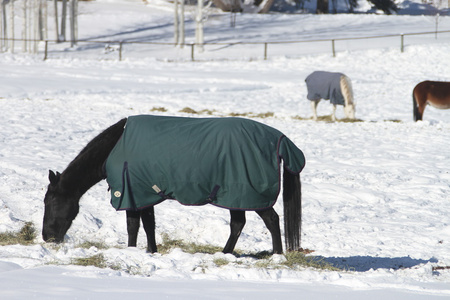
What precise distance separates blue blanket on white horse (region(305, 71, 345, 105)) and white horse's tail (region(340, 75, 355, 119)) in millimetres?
83

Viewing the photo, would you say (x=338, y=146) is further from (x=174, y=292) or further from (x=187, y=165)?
(x=174, y=292)

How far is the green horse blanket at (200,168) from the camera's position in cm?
497

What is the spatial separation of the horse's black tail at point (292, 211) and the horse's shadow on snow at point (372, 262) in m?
0.31

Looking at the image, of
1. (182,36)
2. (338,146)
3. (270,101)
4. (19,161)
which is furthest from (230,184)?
(182,36)

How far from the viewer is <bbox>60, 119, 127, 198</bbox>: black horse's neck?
5289mm

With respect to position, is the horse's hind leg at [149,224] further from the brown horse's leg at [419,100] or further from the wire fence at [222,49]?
the wire fence at [222,49]

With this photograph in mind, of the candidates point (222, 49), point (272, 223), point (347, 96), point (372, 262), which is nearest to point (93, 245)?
point (272, 223)

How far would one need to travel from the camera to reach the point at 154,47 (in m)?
39.7

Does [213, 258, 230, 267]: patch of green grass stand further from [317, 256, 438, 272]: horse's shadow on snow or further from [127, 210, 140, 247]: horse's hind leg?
[317, 256, 438, 272]: horse's shadow on snow

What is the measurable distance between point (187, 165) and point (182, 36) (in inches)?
→ 1355

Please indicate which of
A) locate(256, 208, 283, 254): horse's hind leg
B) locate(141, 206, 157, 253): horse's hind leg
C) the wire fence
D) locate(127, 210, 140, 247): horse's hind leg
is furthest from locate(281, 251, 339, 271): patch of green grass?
the wire fence

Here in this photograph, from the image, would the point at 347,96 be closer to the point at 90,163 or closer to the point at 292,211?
the point at 292,211

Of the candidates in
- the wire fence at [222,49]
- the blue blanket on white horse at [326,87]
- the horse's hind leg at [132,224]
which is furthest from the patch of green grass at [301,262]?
the wire fence at [222,49]

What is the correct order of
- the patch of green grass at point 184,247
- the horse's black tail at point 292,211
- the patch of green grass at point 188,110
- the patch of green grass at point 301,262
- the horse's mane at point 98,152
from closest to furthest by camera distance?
1. the patch of green grass at point 301,262
2. the horse's mane at point 98,152
3. the horse's black tail at point 292,211
4. the patch of green grass at point 184,247
5. the patch of green grass at point 188,110
